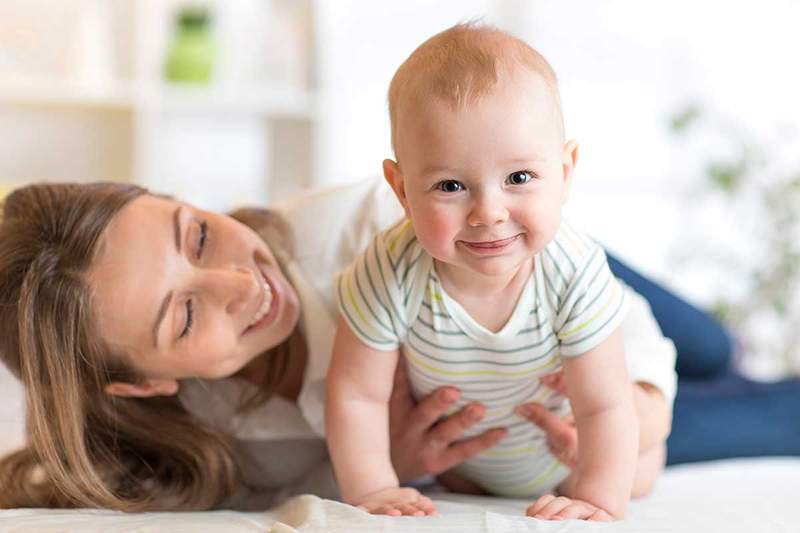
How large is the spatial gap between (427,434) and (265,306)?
0.27 meters

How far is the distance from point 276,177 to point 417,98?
8.47 ft

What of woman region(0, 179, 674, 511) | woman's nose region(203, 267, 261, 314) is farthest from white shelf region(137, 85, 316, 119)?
woman's nose region(203, 267, 261, 314)

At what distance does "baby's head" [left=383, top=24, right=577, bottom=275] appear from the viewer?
3.24 feet

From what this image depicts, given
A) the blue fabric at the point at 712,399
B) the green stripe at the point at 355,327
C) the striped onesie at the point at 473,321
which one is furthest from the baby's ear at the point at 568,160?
the blue fabric at the point at 712,399

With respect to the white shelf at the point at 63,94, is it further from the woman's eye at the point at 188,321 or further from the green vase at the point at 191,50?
the woman's eye at the point at 188,321

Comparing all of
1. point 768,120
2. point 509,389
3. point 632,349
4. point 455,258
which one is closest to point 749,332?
point 768,120

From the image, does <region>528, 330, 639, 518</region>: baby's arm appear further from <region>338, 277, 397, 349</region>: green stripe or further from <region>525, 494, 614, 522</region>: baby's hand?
<region>338, 277, 397, 349</region>: green stripe

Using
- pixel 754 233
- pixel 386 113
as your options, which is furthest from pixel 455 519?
pixel 754 233

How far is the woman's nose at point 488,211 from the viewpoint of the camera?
39.2 inches

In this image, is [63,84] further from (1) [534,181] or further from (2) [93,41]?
(1) [534,181]

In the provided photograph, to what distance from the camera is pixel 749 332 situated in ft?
11.1

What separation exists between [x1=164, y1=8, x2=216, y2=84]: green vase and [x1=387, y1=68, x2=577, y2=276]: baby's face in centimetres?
230

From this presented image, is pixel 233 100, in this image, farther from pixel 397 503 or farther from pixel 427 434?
pixel 397 503

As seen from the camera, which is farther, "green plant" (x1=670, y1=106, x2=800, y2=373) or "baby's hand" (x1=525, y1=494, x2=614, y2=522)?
"green plant" (x1=670, y1=106, x2=800, y2=373)
